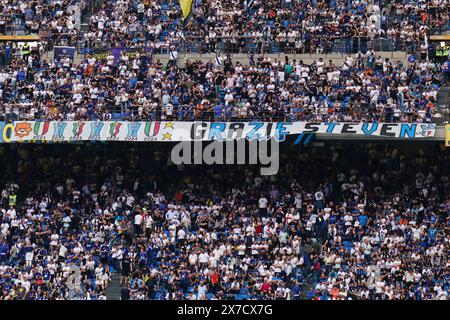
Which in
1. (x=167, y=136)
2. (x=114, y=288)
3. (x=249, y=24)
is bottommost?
(x=114, y=288)

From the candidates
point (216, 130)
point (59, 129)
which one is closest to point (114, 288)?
point (59, 129)

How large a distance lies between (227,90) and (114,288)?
7.39m

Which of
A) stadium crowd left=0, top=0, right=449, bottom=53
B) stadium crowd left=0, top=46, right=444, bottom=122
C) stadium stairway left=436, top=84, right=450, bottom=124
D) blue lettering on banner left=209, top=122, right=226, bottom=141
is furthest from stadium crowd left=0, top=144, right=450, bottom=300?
stadium crowd left=0, top=0, right=449, bottom=53

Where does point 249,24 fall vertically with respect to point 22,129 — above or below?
above

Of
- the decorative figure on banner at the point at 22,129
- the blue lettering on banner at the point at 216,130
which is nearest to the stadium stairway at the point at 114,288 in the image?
the blue lettering on banner at the point at 216,130

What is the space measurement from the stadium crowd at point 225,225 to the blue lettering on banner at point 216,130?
6.76 feet

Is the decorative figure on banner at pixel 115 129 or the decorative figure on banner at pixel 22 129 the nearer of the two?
the decorative figure on banner at pixel 115 129

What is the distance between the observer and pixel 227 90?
3628 cm

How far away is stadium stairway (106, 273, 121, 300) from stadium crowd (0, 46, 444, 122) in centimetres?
522

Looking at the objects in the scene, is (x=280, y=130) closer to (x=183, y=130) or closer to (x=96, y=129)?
(x=183, y=130)

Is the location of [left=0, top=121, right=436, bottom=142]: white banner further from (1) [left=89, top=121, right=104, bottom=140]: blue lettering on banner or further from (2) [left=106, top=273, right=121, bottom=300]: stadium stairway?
(2) [left=106, top=273, right=121, bottom=300]: stadium stairway

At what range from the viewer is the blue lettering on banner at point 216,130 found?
114 feet

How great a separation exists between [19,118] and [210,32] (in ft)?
23.6

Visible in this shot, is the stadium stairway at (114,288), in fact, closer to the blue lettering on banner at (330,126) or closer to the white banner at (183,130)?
the white banner at (183,130)
